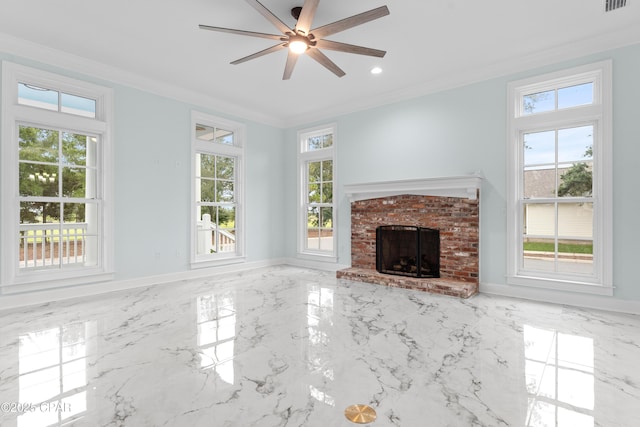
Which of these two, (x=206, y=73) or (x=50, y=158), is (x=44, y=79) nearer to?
(x=50, y=158)

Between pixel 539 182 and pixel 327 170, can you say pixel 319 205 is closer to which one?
pixel 327 170

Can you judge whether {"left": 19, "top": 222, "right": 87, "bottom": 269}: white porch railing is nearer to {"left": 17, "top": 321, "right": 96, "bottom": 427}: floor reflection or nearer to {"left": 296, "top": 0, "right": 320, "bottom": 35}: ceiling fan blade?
{"left": 17, "top": 321, "right": 96, "bottom": 427}: floor reflection

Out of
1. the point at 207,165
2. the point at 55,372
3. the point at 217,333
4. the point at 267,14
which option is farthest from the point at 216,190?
the point at 55,372

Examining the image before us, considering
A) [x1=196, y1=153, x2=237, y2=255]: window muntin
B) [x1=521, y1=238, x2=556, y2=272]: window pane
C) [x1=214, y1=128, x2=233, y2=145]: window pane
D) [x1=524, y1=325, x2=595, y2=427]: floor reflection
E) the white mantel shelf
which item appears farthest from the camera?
[x1=214, y1=128, x2=233, y2=145]: window pane

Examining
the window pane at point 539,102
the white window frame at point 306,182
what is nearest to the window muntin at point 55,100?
the white window frame at point 306,182

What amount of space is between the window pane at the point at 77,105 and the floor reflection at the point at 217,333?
290 cm

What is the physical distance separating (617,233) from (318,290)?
11.7ft

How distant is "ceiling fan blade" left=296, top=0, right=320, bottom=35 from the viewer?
253 centimetres

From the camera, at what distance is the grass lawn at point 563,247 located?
3.88 m

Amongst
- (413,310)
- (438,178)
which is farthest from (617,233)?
(413,310)

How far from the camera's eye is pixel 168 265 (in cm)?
509

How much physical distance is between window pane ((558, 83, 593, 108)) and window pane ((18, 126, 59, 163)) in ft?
20.8

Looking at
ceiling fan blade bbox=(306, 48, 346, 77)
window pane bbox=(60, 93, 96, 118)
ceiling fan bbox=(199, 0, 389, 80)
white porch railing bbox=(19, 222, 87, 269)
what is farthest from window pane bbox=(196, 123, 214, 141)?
ceiling fan blade bbox=(306, 48, 346, 77)

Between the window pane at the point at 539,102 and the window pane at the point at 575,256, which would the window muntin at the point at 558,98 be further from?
the window pane at the point at 575,256
